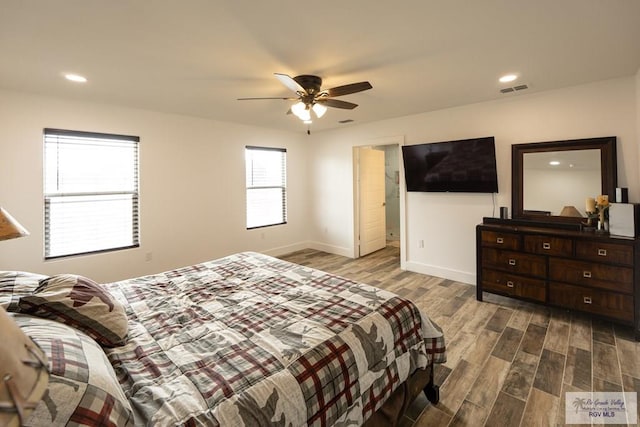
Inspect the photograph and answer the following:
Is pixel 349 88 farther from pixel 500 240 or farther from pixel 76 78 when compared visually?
pixel 76 78

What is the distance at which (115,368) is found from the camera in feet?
4.25

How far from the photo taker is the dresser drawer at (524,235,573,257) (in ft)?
9.48

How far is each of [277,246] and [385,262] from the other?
208 centimetres

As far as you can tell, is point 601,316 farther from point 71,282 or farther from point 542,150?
point 71,282

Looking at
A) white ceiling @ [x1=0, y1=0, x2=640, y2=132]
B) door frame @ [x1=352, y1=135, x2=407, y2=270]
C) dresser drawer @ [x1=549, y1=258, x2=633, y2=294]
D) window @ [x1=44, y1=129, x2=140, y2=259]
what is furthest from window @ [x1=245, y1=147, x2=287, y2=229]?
dresser drawer @ [x1=549, y1=258, x2=633, y2=294]

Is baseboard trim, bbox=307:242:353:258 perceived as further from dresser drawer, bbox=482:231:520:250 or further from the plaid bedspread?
the plaid bedspread

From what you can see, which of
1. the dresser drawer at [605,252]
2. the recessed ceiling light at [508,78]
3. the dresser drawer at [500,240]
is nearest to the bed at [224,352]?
the dresser drawer at [500,240]

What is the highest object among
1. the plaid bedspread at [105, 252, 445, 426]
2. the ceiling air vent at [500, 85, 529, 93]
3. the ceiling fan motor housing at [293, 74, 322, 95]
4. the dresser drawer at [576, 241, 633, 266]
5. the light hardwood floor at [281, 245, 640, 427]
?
the ceiling air vent at [500, 85, 529, 93]

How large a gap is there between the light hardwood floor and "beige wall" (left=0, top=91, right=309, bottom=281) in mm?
3231

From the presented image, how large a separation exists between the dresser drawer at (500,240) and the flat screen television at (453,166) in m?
0.67

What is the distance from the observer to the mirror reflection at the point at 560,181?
3141 mm

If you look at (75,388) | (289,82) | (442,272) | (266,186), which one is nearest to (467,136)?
(442,272)

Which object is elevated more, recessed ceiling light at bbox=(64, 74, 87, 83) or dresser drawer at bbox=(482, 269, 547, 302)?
recessed ceiling light at bbox=(64, 74, 87, 83)

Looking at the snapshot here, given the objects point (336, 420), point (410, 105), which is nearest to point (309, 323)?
point (336, 420)
